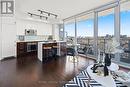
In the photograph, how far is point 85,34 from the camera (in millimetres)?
7082

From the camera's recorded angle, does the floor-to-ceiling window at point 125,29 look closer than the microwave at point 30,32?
Yes

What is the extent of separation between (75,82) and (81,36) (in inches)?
178

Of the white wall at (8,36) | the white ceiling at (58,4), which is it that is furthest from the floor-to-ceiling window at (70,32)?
the white wall at (8,36)

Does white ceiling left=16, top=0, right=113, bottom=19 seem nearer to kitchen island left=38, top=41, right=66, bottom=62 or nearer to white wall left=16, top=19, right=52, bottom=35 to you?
kitchen island left=38, top=41, right=66, bottom=62

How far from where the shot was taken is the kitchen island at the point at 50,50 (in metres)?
6.12

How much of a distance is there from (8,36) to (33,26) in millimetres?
2465

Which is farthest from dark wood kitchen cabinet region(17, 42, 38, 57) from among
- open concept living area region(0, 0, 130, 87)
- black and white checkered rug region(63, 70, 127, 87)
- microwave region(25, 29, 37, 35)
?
black and white checkered rug region(63, 70, 127, 87)

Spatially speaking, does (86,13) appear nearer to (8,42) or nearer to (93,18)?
(93,18)

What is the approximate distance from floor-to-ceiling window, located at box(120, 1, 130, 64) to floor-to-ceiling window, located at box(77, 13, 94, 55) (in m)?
1.79

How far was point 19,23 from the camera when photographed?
7840 mm

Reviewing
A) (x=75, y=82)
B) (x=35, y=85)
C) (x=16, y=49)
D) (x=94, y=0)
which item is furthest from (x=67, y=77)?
(x=16, y=49)

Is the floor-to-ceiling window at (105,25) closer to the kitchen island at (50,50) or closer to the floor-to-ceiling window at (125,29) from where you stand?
the floor-to-ceiling window at (125,29)

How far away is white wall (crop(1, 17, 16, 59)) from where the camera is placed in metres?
6.32

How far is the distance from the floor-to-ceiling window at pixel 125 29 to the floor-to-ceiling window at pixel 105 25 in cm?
48
